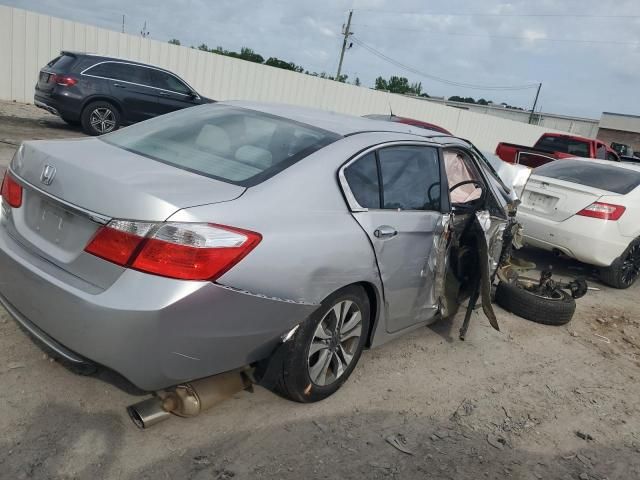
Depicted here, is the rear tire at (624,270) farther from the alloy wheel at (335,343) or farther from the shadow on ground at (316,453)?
the alloy wheel at (335,343)

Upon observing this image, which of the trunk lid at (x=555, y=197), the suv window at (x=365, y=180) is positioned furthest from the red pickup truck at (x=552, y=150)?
the suv window at (x=365, y=180)

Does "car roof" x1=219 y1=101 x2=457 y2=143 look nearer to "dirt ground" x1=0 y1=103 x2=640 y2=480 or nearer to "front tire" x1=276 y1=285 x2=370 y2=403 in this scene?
"front tire" x1=276 y1=285 x2=370 y2=403

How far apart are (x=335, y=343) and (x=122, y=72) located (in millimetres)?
10751

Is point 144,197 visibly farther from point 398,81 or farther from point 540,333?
point 398,81

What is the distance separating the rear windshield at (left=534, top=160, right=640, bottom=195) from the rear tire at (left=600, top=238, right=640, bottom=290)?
0.67 metres

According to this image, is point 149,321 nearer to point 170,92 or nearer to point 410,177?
point 410,177

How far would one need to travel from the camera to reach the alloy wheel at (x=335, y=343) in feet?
9.64

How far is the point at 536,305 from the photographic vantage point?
5.00m

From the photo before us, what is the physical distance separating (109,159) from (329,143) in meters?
1.16

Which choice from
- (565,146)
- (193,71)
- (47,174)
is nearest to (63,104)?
(193,71)

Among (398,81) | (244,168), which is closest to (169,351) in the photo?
(244,168)

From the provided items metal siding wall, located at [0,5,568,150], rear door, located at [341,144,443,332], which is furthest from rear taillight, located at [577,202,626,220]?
metal siding wall, located at [0,5,568,150]

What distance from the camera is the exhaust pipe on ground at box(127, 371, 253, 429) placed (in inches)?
105

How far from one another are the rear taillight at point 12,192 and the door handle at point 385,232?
1.88 metres
